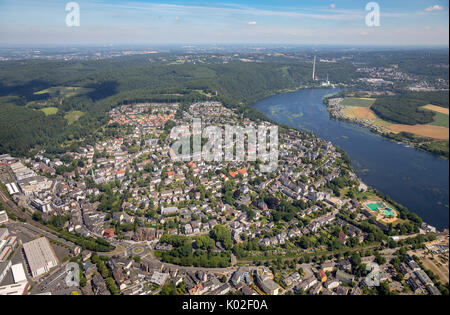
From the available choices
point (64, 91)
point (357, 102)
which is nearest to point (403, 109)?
point (357, 102)

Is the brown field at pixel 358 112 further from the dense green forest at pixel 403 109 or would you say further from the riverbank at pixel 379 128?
the dense green forest at pixel 403 109

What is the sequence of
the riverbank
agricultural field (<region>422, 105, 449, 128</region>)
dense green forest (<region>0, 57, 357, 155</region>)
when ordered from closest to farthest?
agricultural field (<region>422, 105, 449, 128</region>) → the riverbank → dense green forest (<region>0, 57, 357, 155</region>)

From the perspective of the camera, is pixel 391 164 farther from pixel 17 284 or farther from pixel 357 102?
pixel 17 284

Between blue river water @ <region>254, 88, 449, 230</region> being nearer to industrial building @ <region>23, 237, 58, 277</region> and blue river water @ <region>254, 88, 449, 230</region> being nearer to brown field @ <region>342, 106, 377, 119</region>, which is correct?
brown field @ <region>342, 106, 377, 119</region>

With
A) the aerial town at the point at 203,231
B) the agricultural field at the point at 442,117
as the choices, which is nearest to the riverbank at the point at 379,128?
the agricultural field at the point at 442,117

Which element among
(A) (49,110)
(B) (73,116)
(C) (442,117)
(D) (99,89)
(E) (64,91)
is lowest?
(B) (73,116)

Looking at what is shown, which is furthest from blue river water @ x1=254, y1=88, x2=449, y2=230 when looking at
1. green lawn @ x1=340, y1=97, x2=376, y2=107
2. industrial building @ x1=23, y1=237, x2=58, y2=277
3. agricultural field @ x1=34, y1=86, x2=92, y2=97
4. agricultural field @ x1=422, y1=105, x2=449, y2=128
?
agricultural field @ x1=34, y1=86, x2=92, y2=97
